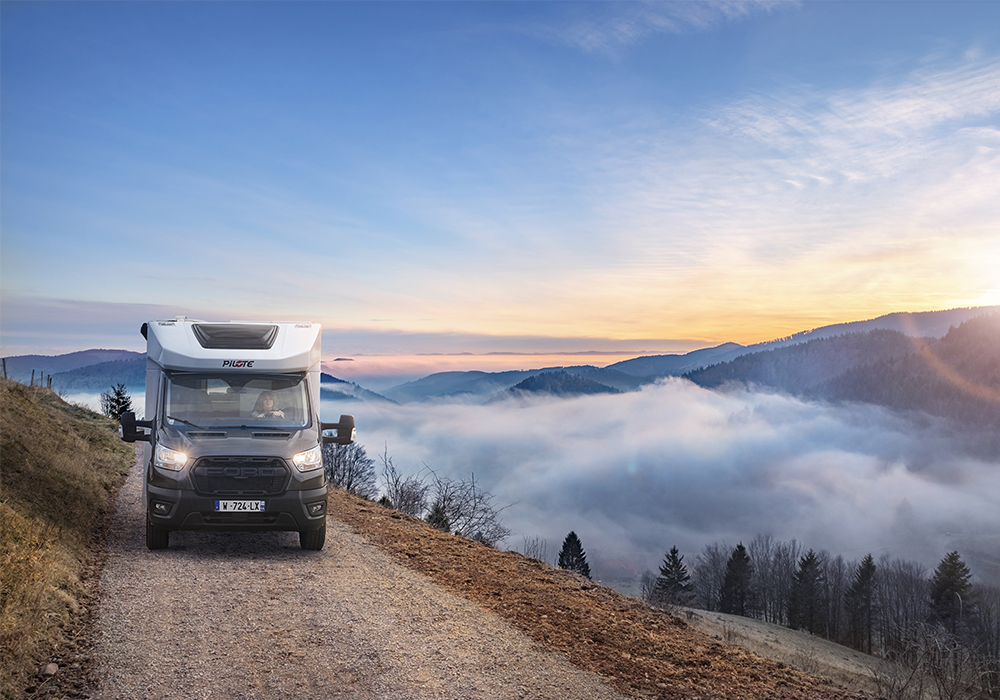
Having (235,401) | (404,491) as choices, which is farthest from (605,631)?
(404,491)

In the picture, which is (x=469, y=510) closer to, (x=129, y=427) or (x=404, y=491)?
(x=404, y=491)

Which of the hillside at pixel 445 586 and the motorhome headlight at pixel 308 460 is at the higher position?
the motorhome headlight at pixel 308 460

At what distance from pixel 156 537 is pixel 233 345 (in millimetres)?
3281

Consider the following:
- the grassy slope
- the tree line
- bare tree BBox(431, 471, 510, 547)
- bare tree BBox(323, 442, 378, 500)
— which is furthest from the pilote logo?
the tree line

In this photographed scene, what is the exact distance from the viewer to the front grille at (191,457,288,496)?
919 cm

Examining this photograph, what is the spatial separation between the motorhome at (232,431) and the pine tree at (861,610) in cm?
10579

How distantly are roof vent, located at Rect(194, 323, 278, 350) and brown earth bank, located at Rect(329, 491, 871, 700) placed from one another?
4294 millimetres

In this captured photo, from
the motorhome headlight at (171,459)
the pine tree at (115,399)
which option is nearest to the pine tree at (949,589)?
the pine tree at (115,399)

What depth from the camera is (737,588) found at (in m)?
94.4

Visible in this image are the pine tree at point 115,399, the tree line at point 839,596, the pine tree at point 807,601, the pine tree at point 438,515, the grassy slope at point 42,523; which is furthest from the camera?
the pine tree at point 807,601

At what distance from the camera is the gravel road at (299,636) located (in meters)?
5.65

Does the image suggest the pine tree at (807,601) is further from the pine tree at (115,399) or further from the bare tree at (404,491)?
the pine tree at (115,399)

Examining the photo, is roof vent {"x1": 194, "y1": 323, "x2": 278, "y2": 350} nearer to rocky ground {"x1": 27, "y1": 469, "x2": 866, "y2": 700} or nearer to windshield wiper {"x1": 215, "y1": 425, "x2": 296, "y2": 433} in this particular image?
windshield wiper {"x1": 215, "y1": 425, "x2": 296, "y2": 433}

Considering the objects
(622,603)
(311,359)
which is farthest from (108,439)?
(622,603)
